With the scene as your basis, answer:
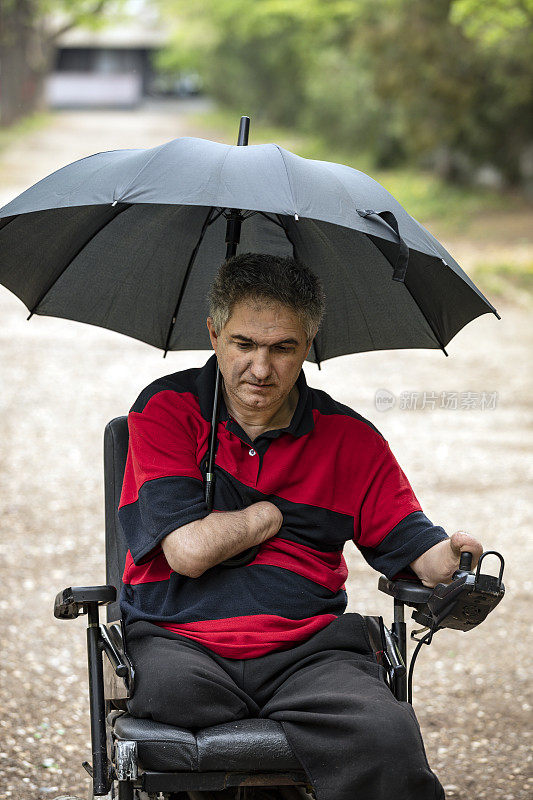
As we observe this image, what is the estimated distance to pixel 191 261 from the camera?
135 inches

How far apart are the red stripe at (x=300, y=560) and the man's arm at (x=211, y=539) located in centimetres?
9

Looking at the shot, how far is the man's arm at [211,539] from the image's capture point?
8.87 ft

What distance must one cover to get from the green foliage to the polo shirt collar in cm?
1382

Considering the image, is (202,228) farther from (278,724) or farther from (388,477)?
(278,724)

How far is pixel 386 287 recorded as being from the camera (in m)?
3.26

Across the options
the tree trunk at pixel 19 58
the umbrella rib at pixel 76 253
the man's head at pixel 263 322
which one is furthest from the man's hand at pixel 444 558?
the tree trunk at pixel 19 58

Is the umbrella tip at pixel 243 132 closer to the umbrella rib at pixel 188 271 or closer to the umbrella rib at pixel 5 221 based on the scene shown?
the umbrella rib at pixel 188 271

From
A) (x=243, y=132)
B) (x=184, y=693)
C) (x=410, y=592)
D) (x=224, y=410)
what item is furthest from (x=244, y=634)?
(x=243, y=132)

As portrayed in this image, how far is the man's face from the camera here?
9.25ft

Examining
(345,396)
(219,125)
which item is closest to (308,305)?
(345,396)

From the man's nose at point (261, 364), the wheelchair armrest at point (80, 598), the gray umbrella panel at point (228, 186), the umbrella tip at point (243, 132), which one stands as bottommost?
the wheelchair armrest at point (80, 598)

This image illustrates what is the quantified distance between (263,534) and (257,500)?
14 cm

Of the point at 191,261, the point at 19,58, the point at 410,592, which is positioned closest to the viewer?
the point at 410,592

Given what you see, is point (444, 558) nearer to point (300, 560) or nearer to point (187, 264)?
point (300, 560)
